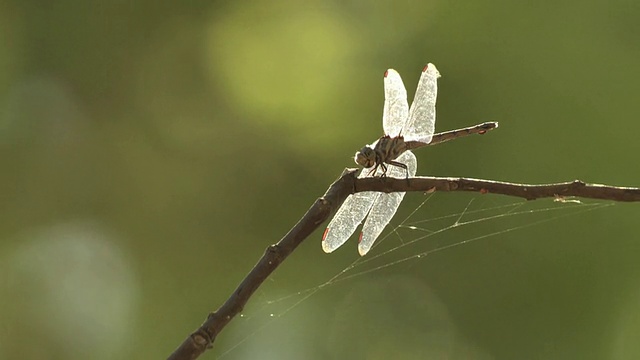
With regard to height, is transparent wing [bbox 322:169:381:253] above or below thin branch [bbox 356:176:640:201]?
below

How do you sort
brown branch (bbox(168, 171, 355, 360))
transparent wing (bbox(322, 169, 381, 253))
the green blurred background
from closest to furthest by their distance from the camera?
brown branch (bbox(168, 171, 355, 360)) → transparent wing (bbox(322, 169, 381, 253)) → the green blurred background

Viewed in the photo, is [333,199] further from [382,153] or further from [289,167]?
[289,167]

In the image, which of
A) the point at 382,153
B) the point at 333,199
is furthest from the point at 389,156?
the point at 333,199

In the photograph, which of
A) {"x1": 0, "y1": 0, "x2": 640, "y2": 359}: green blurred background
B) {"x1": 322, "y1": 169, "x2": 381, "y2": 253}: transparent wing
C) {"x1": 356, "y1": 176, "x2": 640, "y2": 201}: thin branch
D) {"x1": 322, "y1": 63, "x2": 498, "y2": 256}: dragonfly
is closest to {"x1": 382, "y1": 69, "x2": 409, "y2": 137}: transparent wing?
{"x1": 322, "y1": 63, "x2": 498, "y2": 256}: dragonfly

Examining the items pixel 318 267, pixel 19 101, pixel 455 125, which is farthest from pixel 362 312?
pixel 19 101

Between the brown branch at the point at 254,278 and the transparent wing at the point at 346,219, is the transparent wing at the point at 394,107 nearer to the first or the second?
the transparent wing at the point at 346,219

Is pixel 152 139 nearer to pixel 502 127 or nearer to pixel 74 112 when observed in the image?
pixel 74 112

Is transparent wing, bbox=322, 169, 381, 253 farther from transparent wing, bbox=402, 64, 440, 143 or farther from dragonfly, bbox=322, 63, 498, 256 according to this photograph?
transparent wing, bbox=402, 64, 440, 143

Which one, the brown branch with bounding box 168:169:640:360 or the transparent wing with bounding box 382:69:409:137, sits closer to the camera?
the brown branch with bounding box 168:169:640:360
